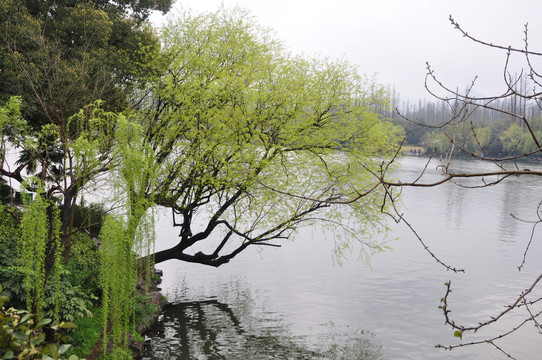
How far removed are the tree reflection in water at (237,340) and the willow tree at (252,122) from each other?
214cm

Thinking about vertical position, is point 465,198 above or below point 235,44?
below

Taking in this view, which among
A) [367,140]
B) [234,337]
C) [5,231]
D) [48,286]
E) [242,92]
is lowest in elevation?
[234,337]

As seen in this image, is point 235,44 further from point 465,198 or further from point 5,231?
point 465,198

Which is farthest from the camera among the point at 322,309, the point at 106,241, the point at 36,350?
the point at 322,309

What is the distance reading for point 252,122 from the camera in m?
13.8

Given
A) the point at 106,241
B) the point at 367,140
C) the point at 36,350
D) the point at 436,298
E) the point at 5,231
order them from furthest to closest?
the point at 436,298 → the point at 367,140 → the point at 5,231 → the point at 106,241 → the point at 36,350

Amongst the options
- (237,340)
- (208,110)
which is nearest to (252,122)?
(208,110)

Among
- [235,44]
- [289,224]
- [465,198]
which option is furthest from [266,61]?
[465,198]

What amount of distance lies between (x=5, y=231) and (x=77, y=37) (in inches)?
327

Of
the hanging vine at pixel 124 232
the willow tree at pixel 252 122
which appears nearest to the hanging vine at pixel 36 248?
the hanging vine at pixel 124 232

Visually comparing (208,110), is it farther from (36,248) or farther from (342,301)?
(342,301)

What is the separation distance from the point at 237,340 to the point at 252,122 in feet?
20.2

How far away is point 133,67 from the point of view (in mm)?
16469

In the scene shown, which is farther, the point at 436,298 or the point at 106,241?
the point at 436,298
